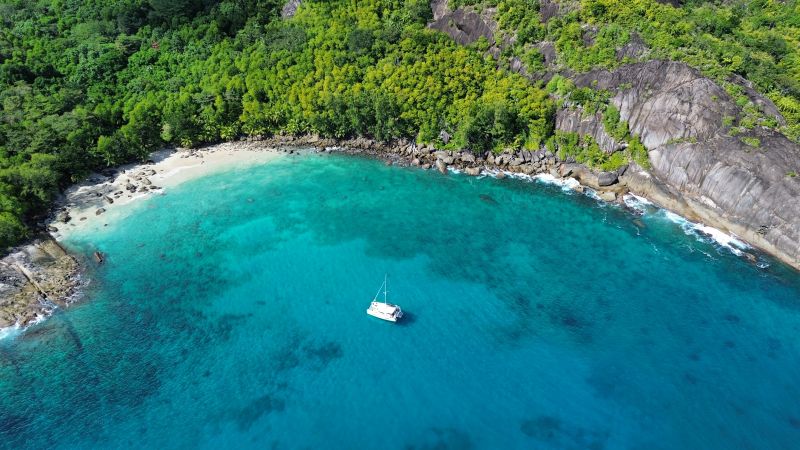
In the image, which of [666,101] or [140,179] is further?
[140,179]

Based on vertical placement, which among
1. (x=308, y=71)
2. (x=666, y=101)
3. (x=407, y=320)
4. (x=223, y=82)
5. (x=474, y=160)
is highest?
(x=666, y=101)

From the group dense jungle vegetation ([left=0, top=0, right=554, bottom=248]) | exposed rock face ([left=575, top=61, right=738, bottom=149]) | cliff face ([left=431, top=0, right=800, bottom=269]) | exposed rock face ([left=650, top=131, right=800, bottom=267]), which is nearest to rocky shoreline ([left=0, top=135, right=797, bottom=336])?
cliff face ([left=431, top=0, right=800, bottom=269])

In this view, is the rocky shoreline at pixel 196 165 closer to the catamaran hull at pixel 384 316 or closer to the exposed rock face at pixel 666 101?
the exposed rock face at pixel 666 101

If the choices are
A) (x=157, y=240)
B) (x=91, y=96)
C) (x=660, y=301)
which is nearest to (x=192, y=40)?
(x=91, y=96)

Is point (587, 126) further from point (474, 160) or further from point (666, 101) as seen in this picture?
point (474, 160)

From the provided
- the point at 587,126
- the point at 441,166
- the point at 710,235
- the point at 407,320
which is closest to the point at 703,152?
the point at 710,235

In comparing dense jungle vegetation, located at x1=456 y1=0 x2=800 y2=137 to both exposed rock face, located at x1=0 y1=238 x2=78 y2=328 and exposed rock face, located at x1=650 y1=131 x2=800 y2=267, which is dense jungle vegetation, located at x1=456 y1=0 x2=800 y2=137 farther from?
exposed rock face, located at x1=0 y1=238 x2=78 y2=328

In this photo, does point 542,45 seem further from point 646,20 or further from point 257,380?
point 257,380
